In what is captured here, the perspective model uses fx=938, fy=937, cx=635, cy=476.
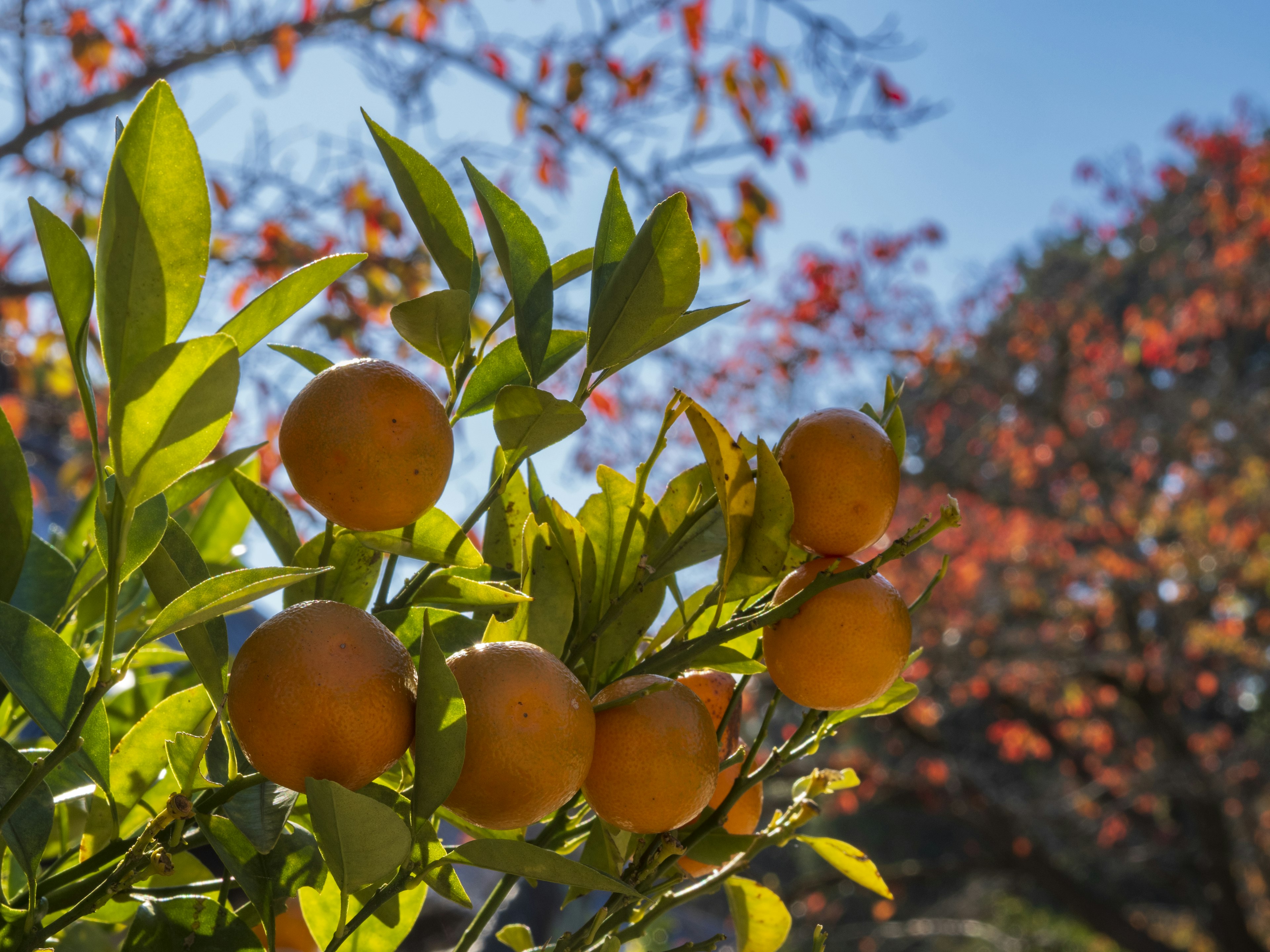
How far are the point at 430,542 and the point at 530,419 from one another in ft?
0.21

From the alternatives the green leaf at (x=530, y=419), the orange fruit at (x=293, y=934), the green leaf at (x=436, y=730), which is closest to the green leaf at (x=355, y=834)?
the green leaf at (x=436, y=730)

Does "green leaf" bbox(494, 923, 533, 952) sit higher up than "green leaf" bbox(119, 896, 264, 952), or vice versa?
"green leaf" bbox(119, 896, 264, 952)

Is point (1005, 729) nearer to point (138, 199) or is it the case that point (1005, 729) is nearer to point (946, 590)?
point (946, 590)

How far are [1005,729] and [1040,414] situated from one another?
6.29 ft

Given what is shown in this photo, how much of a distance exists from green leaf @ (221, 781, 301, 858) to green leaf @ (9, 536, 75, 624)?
183mm

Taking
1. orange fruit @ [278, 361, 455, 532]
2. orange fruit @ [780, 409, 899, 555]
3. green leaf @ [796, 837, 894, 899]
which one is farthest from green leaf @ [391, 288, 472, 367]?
green leaf @ [796, 837, 894, 899]

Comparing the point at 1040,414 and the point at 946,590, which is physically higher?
the point at 1040,414

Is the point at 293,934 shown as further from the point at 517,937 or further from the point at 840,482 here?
the point at 840,482

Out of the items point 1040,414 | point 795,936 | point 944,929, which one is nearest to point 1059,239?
point 1040,414

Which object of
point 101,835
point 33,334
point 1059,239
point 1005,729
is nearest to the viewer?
point 101,835

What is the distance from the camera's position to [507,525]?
378mm

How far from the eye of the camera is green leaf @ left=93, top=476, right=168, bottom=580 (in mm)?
255

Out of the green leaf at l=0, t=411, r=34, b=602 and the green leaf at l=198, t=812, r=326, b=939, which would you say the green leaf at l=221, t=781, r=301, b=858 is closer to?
the green leaf at l=198, t=812, r=326, b=939

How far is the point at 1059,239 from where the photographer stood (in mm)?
8500
